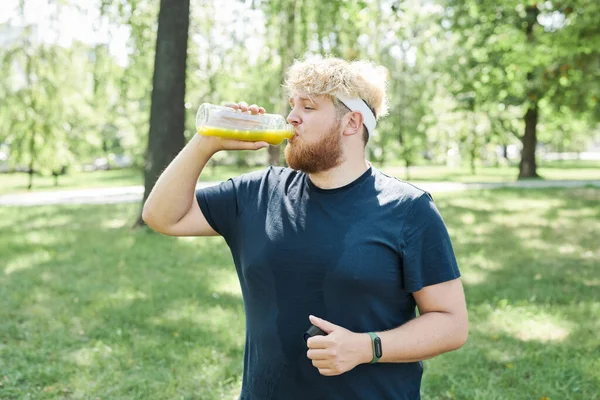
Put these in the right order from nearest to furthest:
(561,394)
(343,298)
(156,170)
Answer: (343,298)
(561,394)
(156,170)

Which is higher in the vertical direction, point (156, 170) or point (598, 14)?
point (598, 14)

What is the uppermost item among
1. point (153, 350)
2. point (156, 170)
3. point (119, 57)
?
point (119, 57)

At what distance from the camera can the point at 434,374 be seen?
4.80 metres

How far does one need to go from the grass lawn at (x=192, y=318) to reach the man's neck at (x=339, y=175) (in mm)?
2648

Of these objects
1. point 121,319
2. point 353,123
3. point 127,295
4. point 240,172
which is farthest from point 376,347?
point 240,172

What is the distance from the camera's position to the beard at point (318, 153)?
223cm

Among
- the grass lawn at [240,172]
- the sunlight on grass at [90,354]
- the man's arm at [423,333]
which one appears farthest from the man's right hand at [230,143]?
the grass lawn at [240,172]

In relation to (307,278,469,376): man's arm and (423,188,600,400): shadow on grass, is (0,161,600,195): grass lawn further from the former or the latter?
(307,278,469,376): man's arm

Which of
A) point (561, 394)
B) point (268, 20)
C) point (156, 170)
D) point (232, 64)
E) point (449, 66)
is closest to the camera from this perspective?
point (561, 394)

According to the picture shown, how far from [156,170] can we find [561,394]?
7608 millimetres

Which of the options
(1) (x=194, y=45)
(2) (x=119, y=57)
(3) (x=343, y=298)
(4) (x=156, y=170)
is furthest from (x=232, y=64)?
(3) (x=343, y=298)

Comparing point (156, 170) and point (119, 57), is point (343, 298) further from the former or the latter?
point (119, 57)

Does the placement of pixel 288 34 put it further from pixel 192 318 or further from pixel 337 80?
pixel 337 80

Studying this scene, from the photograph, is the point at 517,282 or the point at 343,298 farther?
the point at 517,282
